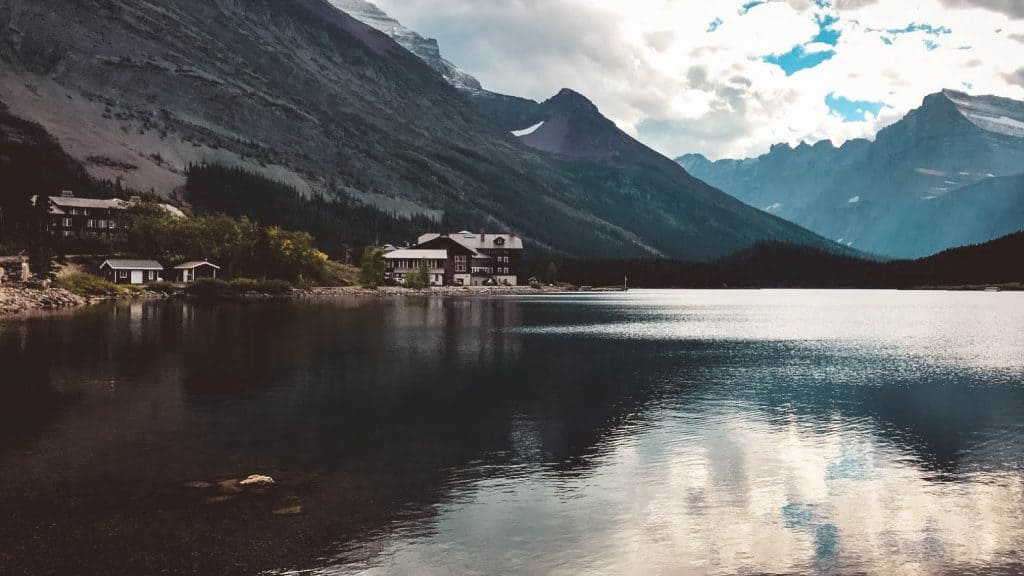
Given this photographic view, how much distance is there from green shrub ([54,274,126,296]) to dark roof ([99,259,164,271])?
9.81m

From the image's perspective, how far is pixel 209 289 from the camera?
14562cm

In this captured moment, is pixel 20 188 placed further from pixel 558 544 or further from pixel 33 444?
pixel 558 544

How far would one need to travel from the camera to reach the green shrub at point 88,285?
403 ft

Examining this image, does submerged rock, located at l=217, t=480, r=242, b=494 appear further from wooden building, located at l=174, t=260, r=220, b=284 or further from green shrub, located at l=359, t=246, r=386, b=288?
green shrub, located at l=359, t=246, r=386, b=288

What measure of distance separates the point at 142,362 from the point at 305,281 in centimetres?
12506

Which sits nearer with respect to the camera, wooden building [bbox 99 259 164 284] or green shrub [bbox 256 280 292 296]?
wooden building [bbox 99 259 164 284]

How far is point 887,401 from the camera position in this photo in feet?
133

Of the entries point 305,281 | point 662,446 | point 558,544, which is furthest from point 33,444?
point 305,281

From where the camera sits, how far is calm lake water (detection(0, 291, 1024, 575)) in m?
17.8

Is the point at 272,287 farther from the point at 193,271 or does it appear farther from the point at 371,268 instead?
the point at 371,268

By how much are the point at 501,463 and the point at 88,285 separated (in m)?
126

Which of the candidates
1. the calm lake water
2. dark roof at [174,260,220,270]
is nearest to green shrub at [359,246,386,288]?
dark roof at [174,260,220,270]

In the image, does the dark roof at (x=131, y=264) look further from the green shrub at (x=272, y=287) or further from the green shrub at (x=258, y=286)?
the green shrub at (x=272, y=287)

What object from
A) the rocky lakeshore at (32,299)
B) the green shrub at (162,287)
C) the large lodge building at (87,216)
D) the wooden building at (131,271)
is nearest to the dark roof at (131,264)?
the wooden building at (131,271)
